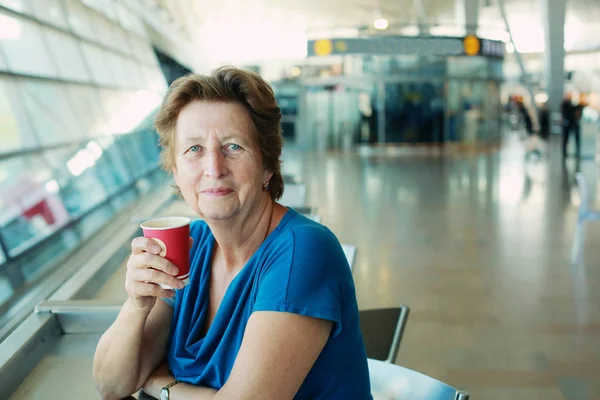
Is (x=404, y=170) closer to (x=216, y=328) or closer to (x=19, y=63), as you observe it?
(x=19, y=63)

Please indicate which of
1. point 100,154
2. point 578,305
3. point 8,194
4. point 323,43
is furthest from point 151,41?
point 578,305

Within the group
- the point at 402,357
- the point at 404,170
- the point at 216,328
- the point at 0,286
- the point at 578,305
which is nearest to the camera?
the point at 216,328

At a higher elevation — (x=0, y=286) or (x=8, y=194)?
(x=8, y=194)

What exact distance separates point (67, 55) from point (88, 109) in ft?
2.57

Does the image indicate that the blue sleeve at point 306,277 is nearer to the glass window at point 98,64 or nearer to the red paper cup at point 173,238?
the red paper cup at point 173,238

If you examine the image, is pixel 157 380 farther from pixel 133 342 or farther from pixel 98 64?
pixel 98 64

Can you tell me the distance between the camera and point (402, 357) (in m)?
4.07

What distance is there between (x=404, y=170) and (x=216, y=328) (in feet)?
44.7

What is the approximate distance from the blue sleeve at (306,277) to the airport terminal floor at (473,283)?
0.80m

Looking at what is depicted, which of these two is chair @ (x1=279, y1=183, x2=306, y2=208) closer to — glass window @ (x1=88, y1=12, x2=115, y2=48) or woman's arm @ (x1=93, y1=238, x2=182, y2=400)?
woman's arm @ (x1=93, y1=238, x2=182, y2=400)

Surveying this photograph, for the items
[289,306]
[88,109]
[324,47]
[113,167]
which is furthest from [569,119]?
[289,306]

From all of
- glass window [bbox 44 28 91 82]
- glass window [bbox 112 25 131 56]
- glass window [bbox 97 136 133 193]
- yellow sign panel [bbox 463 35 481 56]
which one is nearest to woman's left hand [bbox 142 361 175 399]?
glass window [bbox 97 136 133 193]

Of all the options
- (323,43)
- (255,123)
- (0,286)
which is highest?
(323,43)

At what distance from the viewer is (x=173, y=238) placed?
1.40 meters
